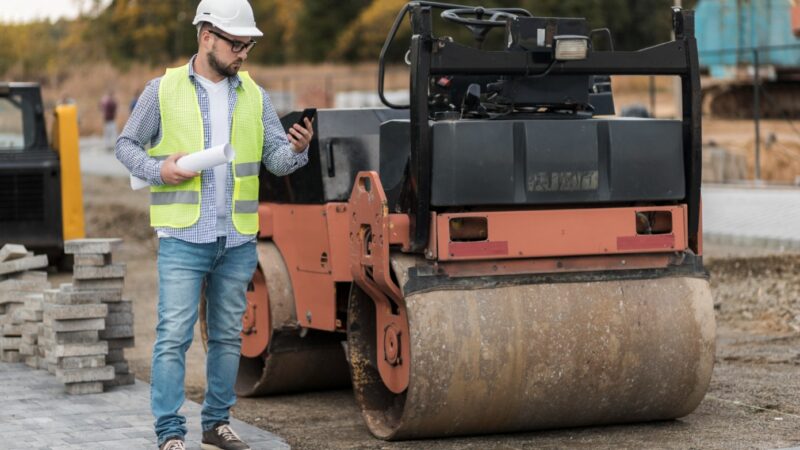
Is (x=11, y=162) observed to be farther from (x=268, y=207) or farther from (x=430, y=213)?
(x=430, y=213)

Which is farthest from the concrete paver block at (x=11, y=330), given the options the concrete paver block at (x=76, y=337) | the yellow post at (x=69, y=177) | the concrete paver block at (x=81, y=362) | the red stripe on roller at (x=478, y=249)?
the yellow post at (x=69, y=177)

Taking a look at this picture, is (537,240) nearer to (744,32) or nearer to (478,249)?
(478,249)

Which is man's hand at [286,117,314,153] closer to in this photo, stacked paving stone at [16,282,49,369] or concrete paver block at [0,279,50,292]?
stacked paving stone at [16,282,49,369]

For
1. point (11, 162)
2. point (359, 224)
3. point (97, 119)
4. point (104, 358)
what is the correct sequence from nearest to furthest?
1. point (359, 224)
2. point (104, 358)
3. point (11, 162)
4. point (97, 119)

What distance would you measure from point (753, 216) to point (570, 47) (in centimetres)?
1144

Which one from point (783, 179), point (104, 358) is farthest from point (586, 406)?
point (783, 179)

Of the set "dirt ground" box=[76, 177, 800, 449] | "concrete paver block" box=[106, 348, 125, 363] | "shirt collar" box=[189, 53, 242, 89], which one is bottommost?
"dirt ground" box=[76, 177, 800, 449]

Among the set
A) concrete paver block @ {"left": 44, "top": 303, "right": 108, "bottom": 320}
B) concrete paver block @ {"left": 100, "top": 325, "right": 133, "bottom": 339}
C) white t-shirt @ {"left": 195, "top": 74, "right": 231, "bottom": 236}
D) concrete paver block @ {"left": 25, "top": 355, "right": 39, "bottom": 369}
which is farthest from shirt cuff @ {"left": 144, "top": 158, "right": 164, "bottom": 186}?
concrete paver block @ {"left": 25, "top": 355, "right": 39, "bottom": 369}

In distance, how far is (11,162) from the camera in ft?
46.4

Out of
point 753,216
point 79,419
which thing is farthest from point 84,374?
point 753,216

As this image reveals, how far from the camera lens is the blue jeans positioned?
5.93 meters

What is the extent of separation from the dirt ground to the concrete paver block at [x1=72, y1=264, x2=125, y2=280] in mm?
850

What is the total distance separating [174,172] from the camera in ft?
19.0

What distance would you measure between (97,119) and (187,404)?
163 ft
